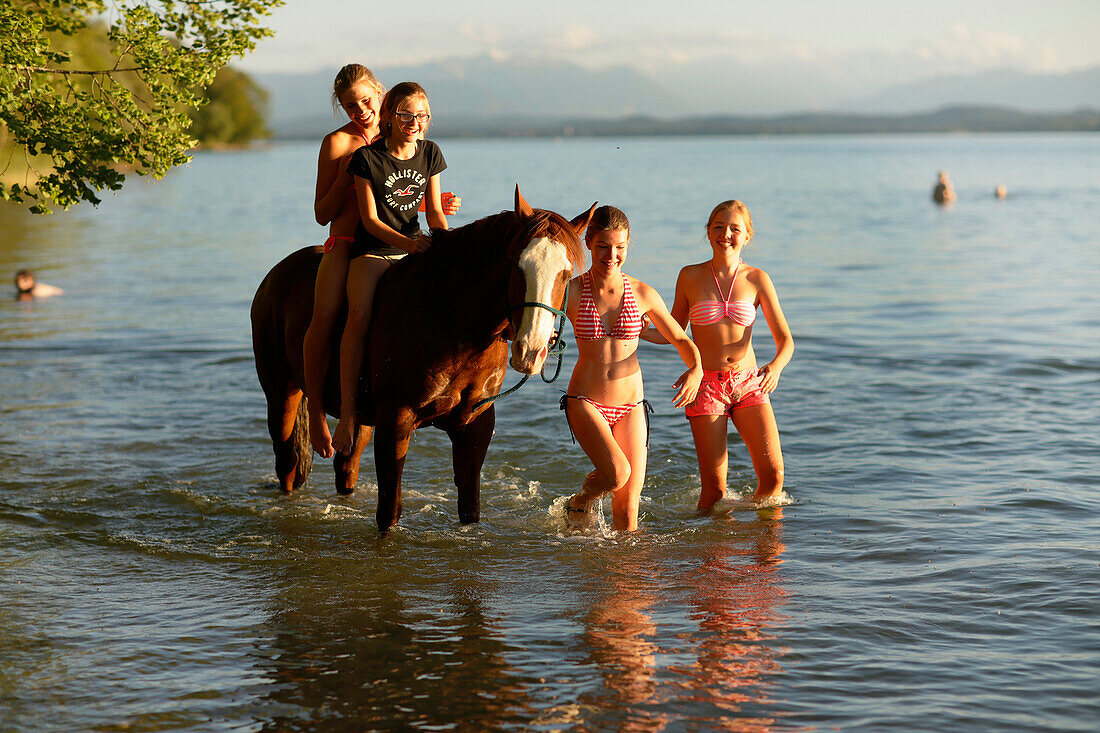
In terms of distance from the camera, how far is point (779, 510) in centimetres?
812

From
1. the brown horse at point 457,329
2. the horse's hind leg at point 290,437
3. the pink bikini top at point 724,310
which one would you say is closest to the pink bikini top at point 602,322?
the brown horse at point 457,329

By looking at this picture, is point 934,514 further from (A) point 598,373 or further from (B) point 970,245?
(B) point 970,245

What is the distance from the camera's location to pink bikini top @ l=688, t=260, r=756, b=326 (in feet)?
23.9

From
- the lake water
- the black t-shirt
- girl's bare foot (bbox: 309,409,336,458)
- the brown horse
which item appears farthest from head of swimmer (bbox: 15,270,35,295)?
the black t-shirt

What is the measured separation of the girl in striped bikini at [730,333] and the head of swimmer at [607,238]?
0.87 meters

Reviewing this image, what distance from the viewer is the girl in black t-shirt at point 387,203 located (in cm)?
634

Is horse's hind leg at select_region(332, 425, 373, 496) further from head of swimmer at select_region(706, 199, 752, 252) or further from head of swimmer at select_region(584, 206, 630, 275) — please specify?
head of swimmer at select_region(706, 199, 752, 252)

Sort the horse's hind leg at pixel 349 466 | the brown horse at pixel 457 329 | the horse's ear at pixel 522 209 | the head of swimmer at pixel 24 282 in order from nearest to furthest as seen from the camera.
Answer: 1. the brown horse at pixel 457 329
2. the horse's ear at pixel 522 209
3. the horse's hind leg at pixel 349 466
4. the head of swimmer at pixel 24 282

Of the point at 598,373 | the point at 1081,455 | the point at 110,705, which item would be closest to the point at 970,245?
the point at 1081,455

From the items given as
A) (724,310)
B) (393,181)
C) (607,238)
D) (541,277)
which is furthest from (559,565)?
(393,181)

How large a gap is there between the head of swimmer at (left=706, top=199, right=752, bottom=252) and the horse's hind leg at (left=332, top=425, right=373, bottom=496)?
3.19 metres

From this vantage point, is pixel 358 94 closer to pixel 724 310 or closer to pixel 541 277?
pixel 541 277

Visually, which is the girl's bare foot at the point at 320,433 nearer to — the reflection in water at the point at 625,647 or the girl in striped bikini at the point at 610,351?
the girl in striped bikini at the point at 610,351

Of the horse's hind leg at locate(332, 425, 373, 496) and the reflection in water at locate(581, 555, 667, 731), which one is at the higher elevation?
the horse's hind leg at locate(332, 425, 373, 496)
